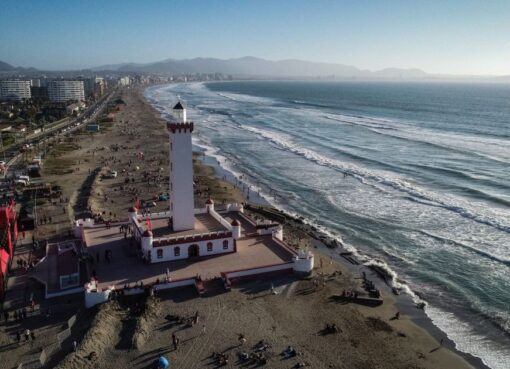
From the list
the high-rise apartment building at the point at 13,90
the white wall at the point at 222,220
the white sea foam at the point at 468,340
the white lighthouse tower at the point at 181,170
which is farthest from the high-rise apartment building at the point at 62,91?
the white sea foam at the point at 468,340

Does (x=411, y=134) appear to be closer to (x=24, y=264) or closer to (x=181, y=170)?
(x=181, y=170)

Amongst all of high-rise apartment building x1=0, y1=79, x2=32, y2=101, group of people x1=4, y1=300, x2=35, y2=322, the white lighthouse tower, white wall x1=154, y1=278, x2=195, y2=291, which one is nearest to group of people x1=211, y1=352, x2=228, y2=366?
white wall x1=154, y1=278, x2=195, y2=291

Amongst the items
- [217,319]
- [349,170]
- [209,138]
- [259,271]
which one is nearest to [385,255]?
[259,271]

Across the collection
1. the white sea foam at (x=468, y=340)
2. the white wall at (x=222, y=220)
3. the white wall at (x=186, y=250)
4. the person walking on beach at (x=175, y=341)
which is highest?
the white wall at (x=222, y=220)

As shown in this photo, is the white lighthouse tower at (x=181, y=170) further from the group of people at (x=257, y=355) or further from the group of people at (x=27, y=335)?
the group of people at (x=257, y=355)

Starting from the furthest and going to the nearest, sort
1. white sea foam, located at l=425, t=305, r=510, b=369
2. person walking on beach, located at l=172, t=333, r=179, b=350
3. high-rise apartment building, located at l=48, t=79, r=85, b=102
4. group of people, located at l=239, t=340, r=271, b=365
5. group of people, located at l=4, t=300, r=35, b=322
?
high-rise apartment building, located at l=48, t=79, r=85, b=102
group of people, located at l=4, t=300, r=35, b=322
white sea foam, located at l=425, t=305, r=510, b=369
person walking on beach, located at l=172, t=333, r=179, b=350
group of people, located at l=239, t=340, r=271, b=365

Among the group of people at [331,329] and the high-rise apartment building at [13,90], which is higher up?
the high-rise apartment building at [13,90]

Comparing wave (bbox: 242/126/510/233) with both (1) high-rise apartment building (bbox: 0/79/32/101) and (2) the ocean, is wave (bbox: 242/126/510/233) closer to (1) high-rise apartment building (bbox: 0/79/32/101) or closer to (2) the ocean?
(2) the ocean

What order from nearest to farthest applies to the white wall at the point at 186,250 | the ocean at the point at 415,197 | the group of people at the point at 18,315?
the group of people at the point at 18,315
the ocean at the point at 415,197
the white wall at the point at 186,250

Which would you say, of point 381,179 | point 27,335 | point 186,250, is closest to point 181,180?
point 186,250
